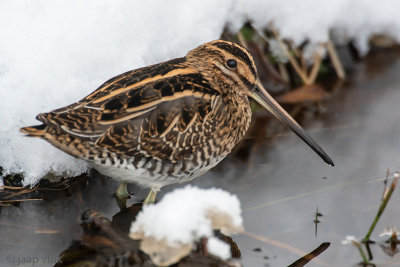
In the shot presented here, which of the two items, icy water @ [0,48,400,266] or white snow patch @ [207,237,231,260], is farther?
icy water @ [0,48,400,266]

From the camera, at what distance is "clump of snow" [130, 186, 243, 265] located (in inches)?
95.7

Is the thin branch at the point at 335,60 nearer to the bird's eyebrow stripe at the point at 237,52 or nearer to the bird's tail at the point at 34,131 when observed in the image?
the bird's eyebrow stripe at the point at 237,52

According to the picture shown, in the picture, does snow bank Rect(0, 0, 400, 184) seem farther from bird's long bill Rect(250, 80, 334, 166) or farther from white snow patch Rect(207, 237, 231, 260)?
white snow patch Rect(207, 237, 231, 260)

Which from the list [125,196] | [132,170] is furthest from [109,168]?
[125,196]

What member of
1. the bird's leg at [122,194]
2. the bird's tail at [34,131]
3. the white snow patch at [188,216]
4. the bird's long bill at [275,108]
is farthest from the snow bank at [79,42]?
the white snow patch at [188,216]

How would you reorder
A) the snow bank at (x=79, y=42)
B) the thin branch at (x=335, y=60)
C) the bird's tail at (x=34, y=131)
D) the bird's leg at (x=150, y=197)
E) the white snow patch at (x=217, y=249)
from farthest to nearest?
the thin branch at (x=335, y=60) → the snow bank at (x=79, y=42) → the bird's leg at (x=150, y=197) → the bird's tail at (x=34, y=131) → the white snow patch at (x=217, y=249)

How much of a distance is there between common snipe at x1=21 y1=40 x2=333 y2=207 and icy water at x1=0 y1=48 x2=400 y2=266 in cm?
33

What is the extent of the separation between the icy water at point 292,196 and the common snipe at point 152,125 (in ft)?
1.09

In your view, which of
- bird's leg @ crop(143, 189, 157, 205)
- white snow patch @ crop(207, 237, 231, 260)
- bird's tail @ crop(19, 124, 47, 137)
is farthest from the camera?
bird's leg @ crop(143, 189, 157, 205)

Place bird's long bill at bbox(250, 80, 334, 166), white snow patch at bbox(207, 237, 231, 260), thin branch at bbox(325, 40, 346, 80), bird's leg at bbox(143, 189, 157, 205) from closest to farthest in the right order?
white snow patch at bbox(207, 237, 231, 260) → bird's leg at bbox(143, 189, 157, 205) → bird's long bill at bbox(250, 80, 334, 166) → thin branch at bbox(325, 40, 346, 80)

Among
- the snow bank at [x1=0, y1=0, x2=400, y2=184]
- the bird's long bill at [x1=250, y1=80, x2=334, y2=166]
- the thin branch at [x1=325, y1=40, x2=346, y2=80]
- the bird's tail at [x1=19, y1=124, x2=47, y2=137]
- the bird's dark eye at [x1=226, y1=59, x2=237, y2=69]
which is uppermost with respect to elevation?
the thin branch at [x1=325, y1=40, x2=346, y2=80]

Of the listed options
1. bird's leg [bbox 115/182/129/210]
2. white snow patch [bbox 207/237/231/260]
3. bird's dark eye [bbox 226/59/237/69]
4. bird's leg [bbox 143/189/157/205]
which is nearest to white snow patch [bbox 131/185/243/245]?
white snow patch [bbox 207/237/231/260]

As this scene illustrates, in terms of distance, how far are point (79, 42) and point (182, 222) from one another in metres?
1.84

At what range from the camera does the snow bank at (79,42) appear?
351 cm
